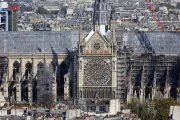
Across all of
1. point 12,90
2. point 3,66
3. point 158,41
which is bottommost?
point 12,90

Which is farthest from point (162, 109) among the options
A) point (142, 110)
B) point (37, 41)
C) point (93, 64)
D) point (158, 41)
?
point (37, 41)

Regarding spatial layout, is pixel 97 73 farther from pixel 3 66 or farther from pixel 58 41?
pixel 3 66

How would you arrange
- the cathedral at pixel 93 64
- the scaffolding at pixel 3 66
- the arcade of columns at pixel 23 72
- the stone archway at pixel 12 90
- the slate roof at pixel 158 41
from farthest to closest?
the slate roof at pixel 158 41 < the scaffolding at pixel 3 66 < the arcade of columns at pixel 23 72 < the stone archway at pixel 12 90 < the cathedral at pixel 93 64

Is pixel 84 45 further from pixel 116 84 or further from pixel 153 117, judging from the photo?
pixel 153 117

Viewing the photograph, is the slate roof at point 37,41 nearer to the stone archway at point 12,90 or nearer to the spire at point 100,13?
the stone archway at point 12,90

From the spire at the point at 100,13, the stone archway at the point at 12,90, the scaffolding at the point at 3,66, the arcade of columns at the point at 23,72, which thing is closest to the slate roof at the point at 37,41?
the arcade of columns at the point at 23,72

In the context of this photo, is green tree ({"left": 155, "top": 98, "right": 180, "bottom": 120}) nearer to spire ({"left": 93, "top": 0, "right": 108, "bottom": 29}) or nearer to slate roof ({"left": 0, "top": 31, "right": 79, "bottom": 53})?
spire ({"left": 93, "top": 0, "right": 108, "bottom": 29})
